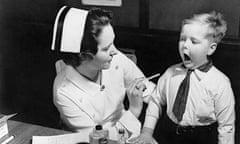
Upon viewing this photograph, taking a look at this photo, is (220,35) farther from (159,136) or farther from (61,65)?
(61,65)

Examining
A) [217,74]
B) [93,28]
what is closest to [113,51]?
[93,28]

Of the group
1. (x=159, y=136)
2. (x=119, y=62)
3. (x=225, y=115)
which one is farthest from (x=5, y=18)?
(x=225, y=115)

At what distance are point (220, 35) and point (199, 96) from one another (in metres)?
0.25

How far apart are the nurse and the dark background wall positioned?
5 centimetres

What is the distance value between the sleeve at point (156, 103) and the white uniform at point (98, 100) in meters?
0.06

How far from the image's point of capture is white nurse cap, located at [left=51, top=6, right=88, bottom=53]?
1386mm

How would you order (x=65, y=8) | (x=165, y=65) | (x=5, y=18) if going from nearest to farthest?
(x=165, y=65), (x=65, y=8), (x=5, y=18)

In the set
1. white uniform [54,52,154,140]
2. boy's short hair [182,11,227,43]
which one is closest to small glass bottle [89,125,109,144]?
white uniform [54,52,154,140]

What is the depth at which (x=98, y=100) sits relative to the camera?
1.47 m

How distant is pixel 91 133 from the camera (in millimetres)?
1449

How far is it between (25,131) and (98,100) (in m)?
0.43

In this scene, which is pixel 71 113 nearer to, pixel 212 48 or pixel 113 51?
pixel 113 51

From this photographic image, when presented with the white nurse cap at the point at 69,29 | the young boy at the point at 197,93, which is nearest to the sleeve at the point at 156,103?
the young boy at the point at 197,93

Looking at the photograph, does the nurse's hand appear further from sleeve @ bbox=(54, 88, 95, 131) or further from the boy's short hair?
the boy's short hair
